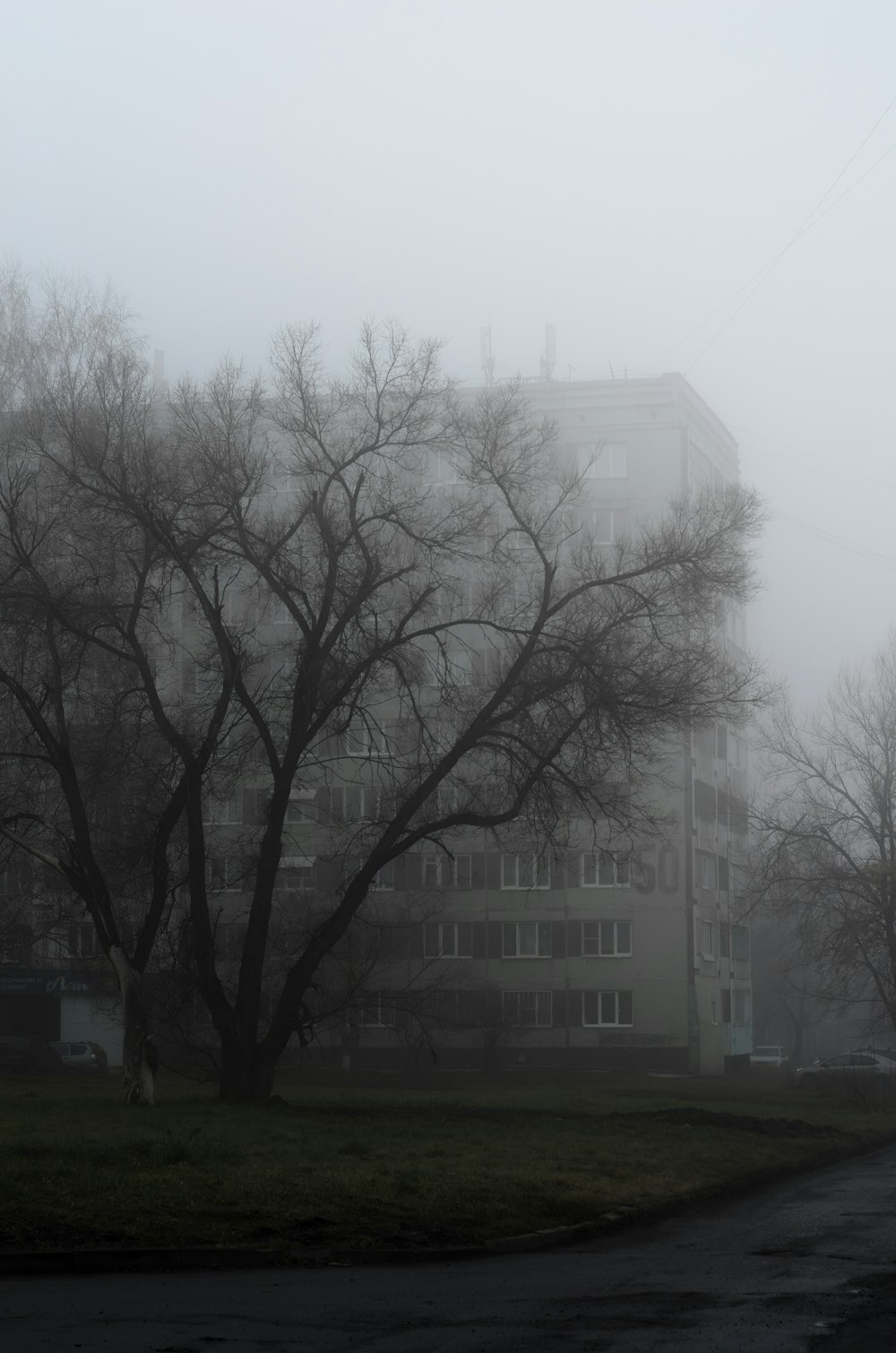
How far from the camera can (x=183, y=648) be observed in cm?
2959

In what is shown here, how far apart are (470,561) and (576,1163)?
12324mm

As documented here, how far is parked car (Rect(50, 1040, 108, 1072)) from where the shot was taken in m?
55.8

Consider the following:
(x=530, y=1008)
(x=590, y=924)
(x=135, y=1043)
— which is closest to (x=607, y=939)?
(x=590, y=924)

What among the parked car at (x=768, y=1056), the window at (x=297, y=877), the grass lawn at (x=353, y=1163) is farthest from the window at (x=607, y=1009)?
the grass lawn at (x=353, y=1163)

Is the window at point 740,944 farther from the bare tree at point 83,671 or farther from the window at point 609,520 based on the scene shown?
the bare tree at point 83,671

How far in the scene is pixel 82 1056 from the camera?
2245 inches

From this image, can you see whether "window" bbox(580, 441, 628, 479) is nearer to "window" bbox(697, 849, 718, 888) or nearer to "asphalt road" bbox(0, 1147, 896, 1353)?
"window" bbox(697, 849, 718, 888)

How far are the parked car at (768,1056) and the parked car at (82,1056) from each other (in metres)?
36.7

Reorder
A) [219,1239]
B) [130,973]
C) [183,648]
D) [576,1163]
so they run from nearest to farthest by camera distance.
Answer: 1. [219,1239]
2. [576,1163]
3. [130,973]
4. [183,648]

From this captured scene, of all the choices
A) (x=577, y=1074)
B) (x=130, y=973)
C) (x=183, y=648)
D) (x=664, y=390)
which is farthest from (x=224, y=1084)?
(x=664, y=390)

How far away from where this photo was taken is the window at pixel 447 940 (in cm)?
6106

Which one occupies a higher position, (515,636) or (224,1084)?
(515,636)

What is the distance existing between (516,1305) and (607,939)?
52414mm

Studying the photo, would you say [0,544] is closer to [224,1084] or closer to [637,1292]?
[224,1084]
